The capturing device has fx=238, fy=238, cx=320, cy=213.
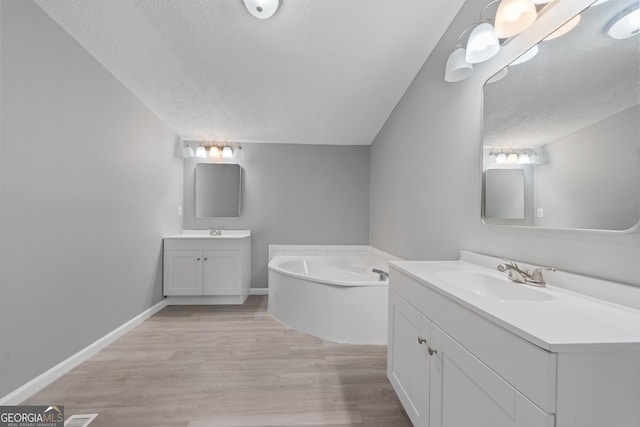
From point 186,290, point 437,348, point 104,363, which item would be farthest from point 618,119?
point 186,290

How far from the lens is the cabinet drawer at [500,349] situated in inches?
20.5

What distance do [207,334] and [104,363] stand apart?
72cm

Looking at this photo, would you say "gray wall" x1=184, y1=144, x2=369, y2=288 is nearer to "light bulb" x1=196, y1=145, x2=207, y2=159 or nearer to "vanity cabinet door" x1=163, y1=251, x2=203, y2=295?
"light bulb" x1=196, y1=145, x2=207, y2=159

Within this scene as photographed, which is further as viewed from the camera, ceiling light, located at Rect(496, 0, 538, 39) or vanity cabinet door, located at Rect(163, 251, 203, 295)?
vanity cabinet door, located at Rect(163, 251, 203, 295)

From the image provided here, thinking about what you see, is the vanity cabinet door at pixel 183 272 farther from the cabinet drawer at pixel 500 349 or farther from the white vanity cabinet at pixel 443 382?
the cabinet drawer at pixel 500 349

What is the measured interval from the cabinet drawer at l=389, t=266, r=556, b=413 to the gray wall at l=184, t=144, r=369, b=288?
259cm

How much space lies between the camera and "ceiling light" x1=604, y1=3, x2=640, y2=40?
2.48 feet

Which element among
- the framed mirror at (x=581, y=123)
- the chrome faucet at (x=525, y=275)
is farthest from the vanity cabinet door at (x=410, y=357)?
the framed mirror at (x=581, y=123)

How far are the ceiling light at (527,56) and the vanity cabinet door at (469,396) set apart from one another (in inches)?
50.3

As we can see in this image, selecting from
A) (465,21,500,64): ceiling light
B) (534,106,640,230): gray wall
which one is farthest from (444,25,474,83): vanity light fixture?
(534,106,640,230): gray wall

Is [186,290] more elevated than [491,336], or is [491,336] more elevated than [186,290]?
[491,336]

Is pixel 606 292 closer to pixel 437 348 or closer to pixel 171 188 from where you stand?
pixel 437 348

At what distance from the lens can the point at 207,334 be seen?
2.23 m

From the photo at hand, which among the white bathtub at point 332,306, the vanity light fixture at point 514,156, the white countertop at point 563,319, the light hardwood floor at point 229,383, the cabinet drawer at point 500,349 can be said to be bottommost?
the light hardwood floor at point 229,383
